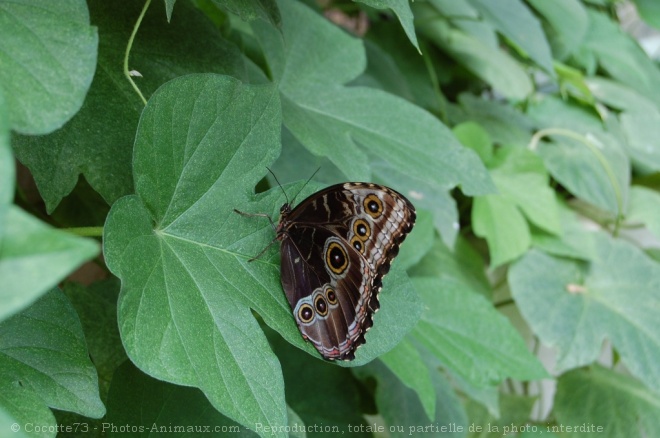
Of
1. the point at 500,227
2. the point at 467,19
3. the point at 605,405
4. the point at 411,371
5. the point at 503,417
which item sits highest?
the point at 467,19

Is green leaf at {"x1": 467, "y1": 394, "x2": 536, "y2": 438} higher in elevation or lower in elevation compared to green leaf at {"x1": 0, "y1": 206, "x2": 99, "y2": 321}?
lower

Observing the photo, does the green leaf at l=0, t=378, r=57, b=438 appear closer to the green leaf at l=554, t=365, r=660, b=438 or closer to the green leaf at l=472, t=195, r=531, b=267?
the green leaf at l=472, t=195, r=531, b=267

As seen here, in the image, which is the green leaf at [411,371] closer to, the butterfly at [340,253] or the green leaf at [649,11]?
the butterfly at [340,253]

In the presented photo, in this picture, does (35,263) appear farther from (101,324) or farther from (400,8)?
(101,324)

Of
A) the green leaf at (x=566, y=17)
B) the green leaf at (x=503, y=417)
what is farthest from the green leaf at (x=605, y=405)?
the green leaf at (x=566, y=17)

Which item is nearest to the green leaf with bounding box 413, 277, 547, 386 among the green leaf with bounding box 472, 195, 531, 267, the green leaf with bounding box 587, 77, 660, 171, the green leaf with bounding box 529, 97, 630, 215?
the green leaf with bounding box 472, 195, 531, 267

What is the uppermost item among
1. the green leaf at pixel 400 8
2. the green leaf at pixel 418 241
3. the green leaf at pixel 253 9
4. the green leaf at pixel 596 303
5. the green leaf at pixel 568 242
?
the green leaf at pixel 400 8

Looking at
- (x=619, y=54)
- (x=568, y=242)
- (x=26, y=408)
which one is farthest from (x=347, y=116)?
(x=619, y=54)
